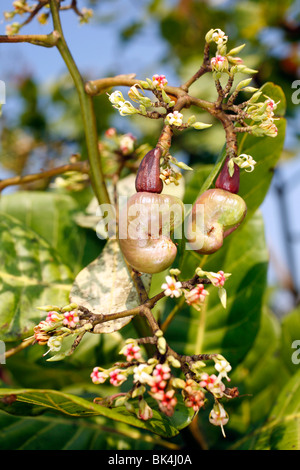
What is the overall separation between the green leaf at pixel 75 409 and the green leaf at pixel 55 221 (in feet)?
1.89

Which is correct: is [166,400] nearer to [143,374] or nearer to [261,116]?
[143,374]

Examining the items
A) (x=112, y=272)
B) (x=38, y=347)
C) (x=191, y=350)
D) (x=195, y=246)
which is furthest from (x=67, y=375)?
(x=195, y=246)

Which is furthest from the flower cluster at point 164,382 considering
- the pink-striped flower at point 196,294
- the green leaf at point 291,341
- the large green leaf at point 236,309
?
the green leaf at point 291,341

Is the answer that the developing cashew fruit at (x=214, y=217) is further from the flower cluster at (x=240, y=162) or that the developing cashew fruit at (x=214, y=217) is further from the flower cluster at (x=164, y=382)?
the flower cluster at (x=164, y=382)

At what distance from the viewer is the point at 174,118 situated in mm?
824

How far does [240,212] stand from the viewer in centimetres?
86

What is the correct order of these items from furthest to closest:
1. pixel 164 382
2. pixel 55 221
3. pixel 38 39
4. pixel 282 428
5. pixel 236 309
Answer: pixel 55 221 < pixel 236 309 < pixel 282 428 < pixel 38 39 < pixel 164 382

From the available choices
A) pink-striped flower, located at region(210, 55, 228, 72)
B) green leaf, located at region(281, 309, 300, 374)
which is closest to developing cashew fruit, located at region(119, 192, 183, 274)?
pink-striped flower, located at region(210, 55, 228, 72)

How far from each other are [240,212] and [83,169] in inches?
17.2

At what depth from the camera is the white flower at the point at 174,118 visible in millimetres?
820

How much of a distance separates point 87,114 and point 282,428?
933 mm

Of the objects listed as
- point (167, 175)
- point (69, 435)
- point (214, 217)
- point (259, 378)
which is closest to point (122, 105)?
point (167, 175)
